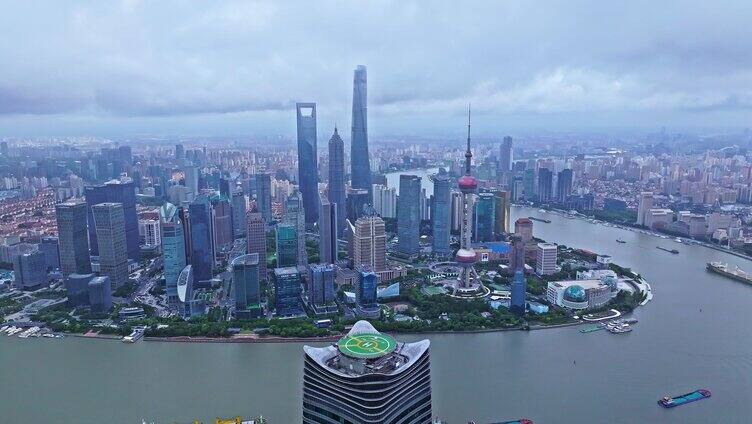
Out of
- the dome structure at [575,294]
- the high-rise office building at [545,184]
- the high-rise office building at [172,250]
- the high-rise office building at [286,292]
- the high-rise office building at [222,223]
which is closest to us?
the high-rise office building at [286,292]

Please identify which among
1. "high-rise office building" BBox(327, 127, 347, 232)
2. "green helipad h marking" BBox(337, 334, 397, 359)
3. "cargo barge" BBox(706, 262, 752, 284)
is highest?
"high-rise office building" BBox(327, 127, 347, 232)

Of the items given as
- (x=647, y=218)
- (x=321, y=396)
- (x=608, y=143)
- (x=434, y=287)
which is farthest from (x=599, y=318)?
(x=608, y=143)

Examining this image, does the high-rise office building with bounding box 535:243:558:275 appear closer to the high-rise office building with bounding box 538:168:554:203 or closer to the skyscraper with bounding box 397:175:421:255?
the skyscraper with bounding box 397:175:421:255

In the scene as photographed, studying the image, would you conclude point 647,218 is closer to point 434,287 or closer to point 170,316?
point 434,287

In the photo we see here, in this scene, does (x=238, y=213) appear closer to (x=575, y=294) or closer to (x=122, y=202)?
(x=122, y=202)

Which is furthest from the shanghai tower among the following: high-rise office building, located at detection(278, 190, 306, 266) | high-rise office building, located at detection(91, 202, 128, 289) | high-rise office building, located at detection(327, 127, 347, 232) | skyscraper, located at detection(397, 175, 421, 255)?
high-rise office building, located at detection(91, 202, 128, 289)

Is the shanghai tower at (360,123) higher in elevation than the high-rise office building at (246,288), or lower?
higher

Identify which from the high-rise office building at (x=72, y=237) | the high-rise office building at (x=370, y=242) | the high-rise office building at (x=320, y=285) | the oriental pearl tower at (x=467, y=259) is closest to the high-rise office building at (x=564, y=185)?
the oriental pearl tower at (x=467, y=259)

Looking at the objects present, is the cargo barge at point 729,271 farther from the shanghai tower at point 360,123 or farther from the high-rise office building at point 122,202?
the high-rise office building at point 122,202
